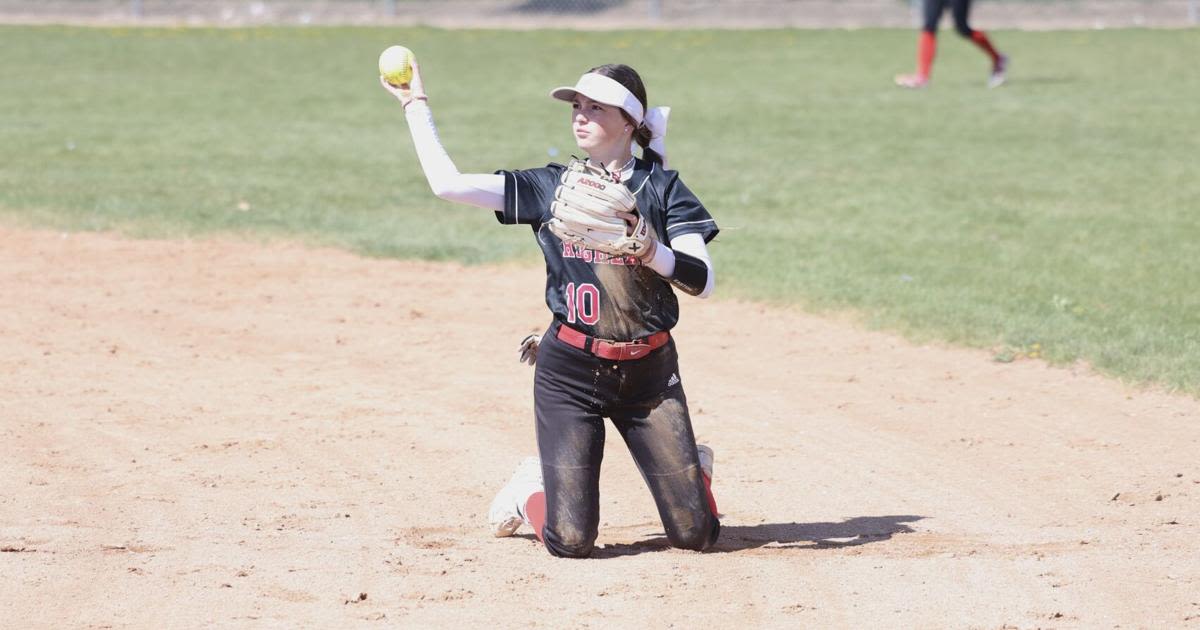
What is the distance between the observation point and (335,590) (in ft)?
17.5

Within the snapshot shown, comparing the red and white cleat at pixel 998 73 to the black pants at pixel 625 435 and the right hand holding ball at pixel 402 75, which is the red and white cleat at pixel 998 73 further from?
the right hand holding ball at pixel 402 75

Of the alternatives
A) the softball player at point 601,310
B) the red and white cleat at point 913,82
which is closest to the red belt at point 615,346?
the softball player at point 601,310

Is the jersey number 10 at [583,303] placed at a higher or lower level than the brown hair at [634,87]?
lower

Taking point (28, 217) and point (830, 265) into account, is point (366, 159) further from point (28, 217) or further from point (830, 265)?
point (830, 265)

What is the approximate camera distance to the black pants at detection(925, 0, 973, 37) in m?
20.5

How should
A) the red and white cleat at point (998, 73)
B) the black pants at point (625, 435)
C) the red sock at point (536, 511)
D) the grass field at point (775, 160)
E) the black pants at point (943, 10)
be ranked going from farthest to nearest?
1. the red and white cleat at point (998, 73)
2. the black pants at point (943, 10)
3. the grass field at point (775, 160)
4. the red sock at point (536, 511)
5. the black pants at point (625, 435)

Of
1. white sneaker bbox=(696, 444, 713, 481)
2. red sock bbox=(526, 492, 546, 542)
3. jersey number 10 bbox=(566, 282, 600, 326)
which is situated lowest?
red sock bbox=(526, 492, 546, 542)

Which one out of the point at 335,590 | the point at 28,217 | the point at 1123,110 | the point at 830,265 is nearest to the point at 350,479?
the point at 335,590

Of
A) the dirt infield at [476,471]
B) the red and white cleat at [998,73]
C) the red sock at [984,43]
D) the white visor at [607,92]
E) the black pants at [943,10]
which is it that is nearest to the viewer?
the dirt infield at [476,471]

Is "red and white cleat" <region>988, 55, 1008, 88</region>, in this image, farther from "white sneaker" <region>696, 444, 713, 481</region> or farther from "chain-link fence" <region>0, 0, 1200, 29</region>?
"white sneaker" <region>696, 444, 713, 481</region>

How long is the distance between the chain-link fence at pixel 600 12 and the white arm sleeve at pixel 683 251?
78.0 feet

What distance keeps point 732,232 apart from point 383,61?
710 centimetres

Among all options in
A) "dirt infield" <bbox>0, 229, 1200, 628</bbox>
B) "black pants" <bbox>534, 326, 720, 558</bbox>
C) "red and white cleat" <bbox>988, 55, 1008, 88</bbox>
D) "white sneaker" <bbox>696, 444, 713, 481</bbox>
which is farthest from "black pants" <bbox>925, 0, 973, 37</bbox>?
"black pants" <bbox>534, 326, 720, 558</bbox>

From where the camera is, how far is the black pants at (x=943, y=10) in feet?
67.4
